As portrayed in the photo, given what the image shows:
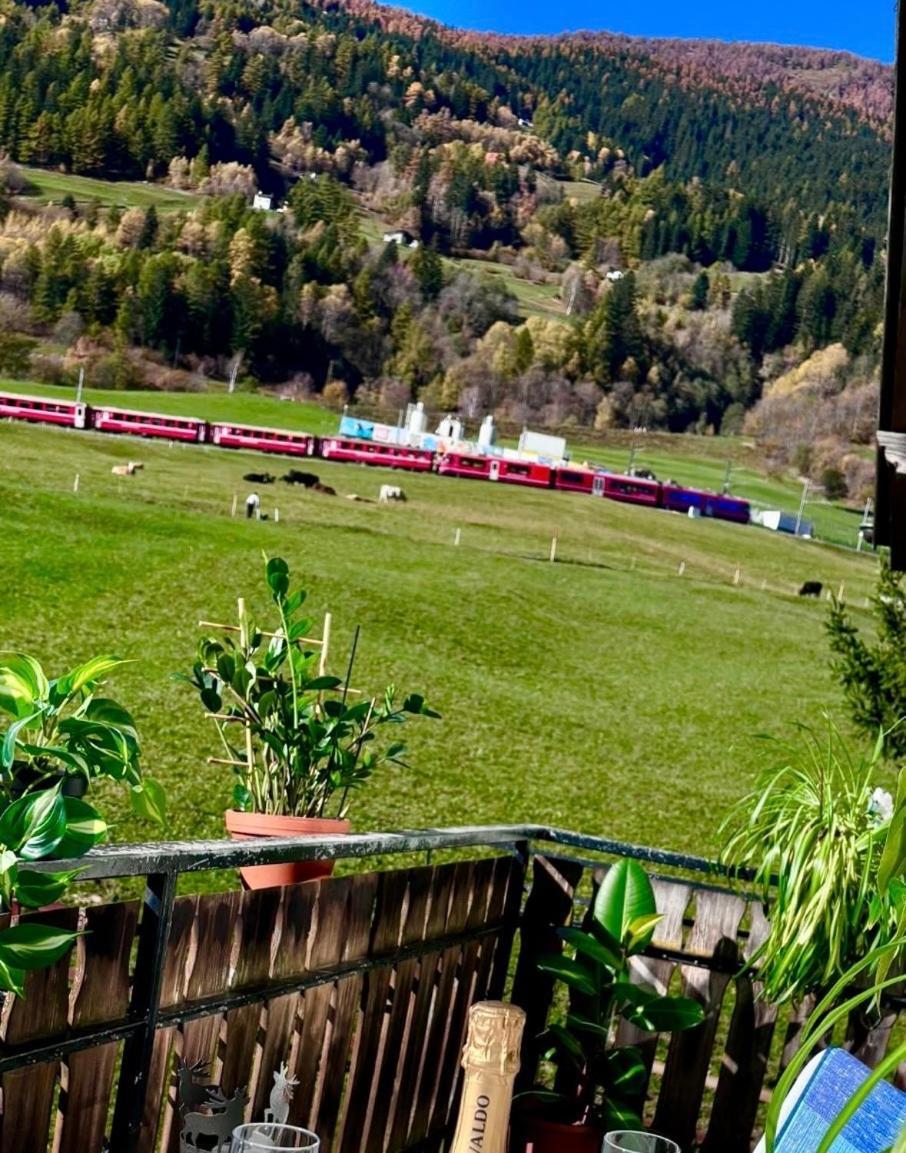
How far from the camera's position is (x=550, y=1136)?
2.61 m

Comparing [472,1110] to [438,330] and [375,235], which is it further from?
[375,235]

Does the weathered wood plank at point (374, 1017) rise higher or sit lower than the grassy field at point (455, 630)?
higher

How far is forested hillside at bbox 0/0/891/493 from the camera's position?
92.2 m

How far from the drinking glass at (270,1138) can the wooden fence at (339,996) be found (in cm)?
21

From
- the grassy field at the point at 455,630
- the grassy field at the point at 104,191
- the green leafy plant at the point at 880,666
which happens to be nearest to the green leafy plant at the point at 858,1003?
the grassy field at the point at 455,630

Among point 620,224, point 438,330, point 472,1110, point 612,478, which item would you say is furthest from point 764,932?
point 620,224

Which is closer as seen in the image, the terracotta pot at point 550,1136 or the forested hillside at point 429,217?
the terracotta pot at point 550,1136

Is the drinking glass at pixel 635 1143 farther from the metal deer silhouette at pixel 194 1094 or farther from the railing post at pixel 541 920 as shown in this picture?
the railing post at pixel 541 920

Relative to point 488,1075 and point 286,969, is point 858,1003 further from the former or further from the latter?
point 286,969

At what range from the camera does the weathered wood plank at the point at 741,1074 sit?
9.41 ft

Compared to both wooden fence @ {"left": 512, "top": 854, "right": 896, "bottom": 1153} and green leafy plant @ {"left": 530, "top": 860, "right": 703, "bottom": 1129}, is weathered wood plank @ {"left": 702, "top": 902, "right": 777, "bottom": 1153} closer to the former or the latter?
wooden fence @ {"left": 512, "top": 854, "right": 896, "bottom": 1153}

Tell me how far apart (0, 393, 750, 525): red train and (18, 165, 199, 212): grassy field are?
65212 mm

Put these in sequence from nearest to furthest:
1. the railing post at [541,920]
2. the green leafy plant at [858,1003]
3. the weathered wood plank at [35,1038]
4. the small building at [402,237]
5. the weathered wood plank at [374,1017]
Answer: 1. the green leafy plant at [858,1003]
2. the weathered wood plank at [35,1038]
3. the weathered wood plank at [374,1017]
4. the railing post at [541,920]
5. the small building at [402,237]

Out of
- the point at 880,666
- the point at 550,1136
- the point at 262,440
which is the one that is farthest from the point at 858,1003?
the point at 262,440
